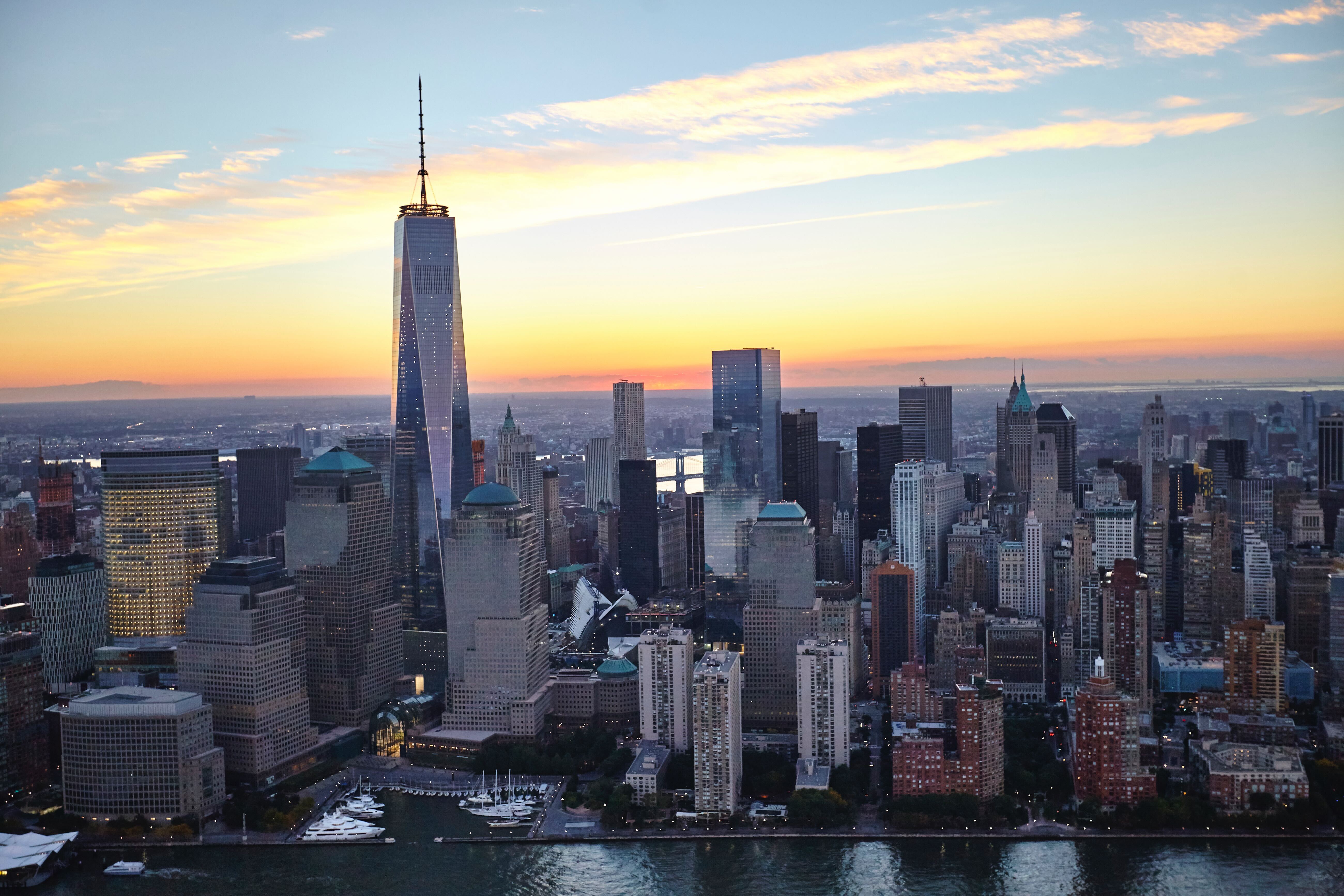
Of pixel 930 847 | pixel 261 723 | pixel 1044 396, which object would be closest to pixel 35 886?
pixel 261 723

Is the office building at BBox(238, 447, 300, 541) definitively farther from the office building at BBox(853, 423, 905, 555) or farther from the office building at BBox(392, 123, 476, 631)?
the office building at BBox(853, 423, 905, 555)

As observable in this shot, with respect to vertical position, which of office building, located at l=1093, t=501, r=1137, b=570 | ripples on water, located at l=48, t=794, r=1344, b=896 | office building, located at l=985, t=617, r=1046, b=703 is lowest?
ripples on water, located at l=48, t=794, r=1344, b=896

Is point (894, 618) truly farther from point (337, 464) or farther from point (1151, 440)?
point (1151, 440)

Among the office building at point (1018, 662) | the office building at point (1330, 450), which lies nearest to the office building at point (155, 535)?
the office building at point (1018, 662)

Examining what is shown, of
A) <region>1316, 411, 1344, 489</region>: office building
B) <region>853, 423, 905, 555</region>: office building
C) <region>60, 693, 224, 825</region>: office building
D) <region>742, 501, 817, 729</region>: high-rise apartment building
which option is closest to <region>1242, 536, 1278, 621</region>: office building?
<region>1316, 411, 1344, 489</region>: office building

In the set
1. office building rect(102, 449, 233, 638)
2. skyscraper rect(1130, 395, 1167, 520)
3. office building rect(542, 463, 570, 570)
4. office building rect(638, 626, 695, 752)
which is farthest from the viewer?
office building rect(542, 463, 570, 570)

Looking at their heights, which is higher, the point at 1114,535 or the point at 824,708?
the point at 1114,535

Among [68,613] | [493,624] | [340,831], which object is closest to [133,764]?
[340,831]
